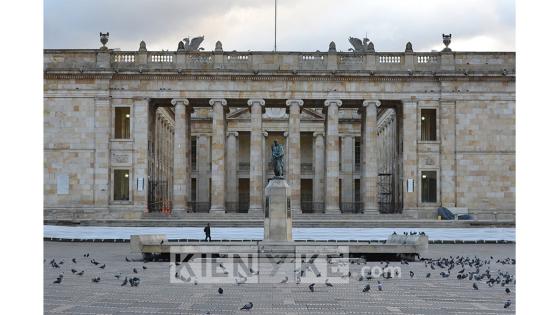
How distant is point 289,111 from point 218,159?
5536mm

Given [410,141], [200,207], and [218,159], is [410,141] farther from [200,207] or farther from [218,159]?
[200,207]

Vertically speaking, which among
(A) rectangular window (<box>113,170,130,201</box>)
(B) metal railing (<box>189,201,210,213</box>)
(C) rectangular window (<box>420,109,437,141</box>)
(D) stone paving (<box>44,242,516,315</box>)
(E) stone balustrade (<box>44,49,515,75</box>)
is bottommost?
(B) metal railing (<box>189,201,210,213</box>)

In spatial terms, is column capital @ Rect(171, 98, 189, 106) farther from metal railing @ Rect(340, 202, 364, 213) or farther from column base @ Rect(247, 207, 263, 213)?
metal railing @ Rect(340, 202, 364, 213)

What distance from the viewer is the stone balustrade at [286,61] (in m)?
49.5

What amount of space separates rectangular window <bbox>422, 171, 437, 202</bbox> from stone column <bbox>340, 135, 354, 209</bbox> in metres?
13.3

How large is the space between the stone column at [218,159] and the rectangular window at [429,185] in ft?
42.3

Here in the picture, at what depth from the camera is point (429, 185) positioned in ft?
165

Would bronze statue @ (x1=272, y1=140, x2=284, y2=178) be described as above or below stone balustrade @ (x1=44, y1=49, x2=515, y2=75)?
below

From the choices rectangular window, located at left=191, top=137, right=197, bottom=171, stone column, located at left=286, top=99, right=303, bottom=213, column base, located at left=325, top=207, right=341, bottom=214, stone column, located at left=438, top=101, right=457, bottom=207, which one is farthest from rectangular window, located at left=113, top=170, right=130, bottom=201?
stone column, located at left=438, top=101, right=457, bottom=207

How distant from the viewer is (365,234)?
131ft

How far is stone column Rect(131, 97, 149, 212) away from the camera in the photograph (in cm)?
4934

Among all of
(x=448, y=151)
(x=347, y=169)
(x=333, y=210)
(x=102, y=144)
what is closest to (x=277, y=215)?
(x=333, y=210)
